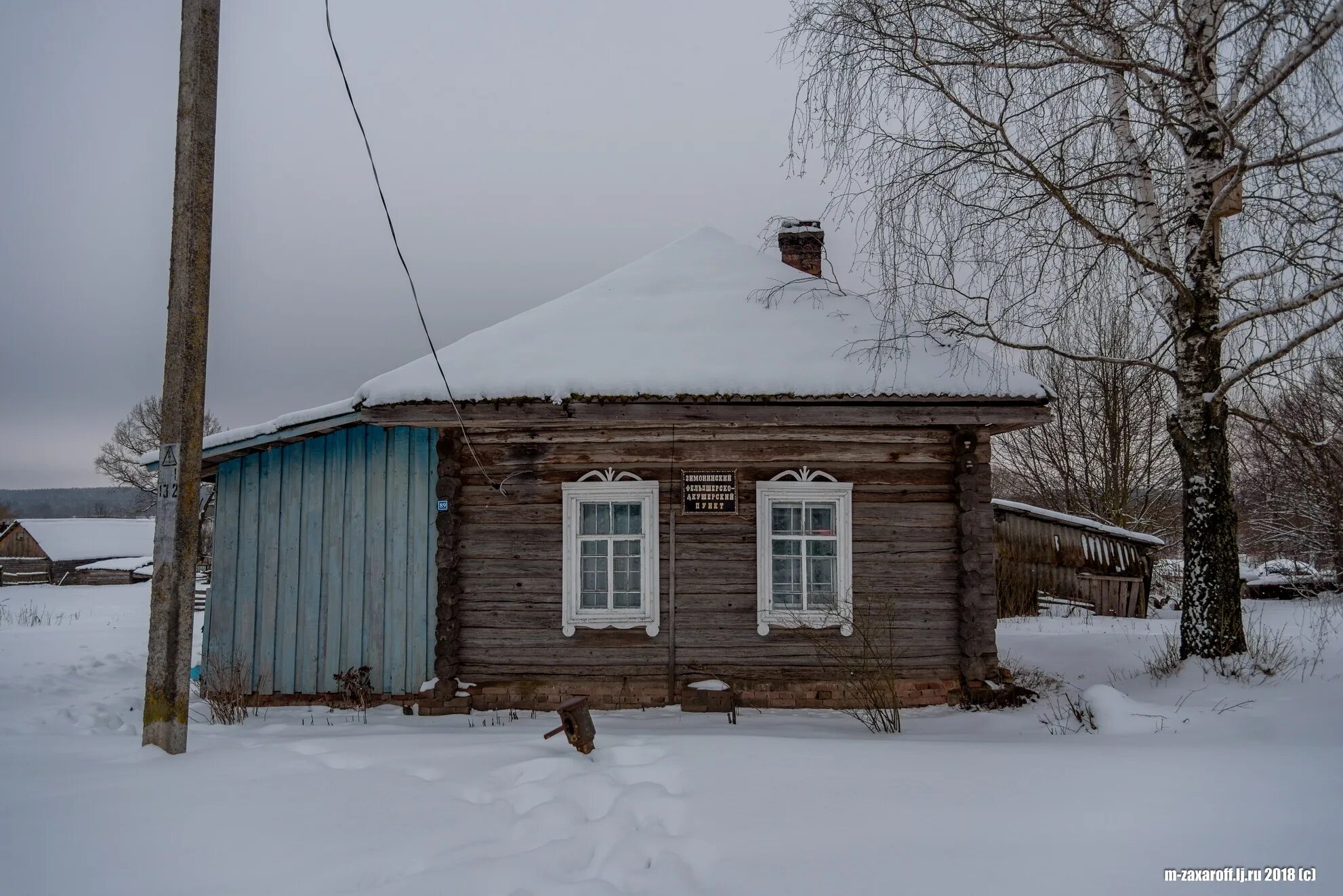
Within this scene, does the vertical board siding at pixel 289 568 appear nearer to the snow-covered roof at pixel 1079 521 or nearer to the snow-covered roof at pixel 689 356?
the snow-covered roof at pixel 689 356

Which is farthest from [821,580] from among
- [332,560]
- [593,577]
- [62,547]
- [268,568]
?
[62,547]

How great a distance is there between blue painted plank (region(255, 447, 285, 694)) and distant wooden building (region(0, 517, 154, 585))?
115ft

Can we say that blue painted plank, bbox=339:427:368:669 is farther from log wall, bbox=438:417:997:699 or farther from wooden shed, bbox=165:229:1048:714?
log wall, bbox=438:417:997:699

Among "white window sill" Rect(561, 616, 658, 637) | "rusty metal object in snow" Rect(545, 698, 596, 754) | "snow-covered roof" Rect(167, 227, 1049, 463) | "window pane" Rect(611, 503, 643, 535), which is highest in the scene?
"snow-covered roof" Rect(167, 227, 1049, 463)

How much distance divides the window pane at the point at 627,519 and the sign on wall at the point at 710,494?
461 mm

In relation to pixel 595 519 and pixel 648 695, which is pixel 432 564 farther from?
pixel 648 695

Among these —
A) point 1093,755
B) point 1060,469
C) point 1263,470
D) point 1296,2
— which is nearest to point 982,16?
point 1296,2

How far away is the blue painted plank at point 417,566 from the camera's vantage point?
26.5ft

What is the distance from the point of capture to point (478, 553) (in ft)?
25.9

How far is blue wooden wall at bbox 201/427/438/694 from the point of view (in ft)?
26.7

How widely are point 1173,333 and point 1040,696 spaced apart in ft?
11.9

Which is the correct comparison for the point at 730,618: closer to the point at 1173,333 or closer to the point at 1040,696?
the point at 1040,696

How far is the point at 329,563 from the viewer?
8273 millimetres

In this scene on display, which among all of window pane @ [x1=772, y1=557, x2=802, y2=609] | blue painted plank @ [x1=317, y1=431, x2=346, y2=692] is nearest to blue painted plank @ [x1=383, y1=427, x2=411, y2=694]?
blue painted plank @ [x1=317, y1=431, x2=346, y2=692]
